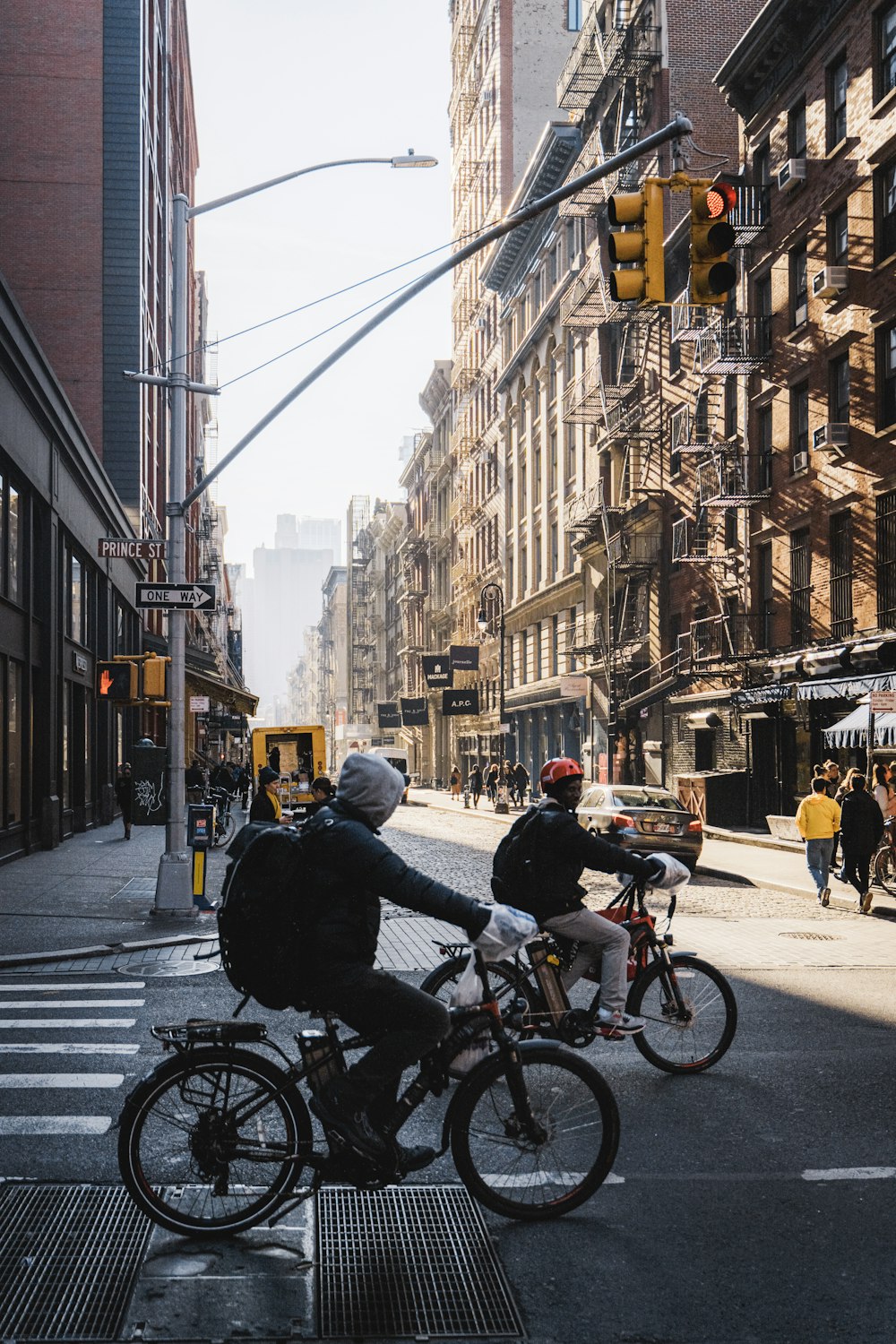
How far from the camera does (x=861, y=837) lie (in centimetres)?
1753

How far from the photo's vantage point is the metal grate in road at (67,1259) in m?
4.52

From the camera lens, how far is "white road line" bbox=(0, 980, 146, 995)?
11070 mm

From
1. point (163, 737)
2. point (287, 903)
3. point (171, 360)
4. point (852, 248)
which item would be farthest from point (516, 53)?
point (287, 903)

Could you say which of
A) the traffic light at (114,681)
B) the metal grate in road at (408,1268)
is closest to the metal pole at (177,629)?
the traffic light at (114,681)

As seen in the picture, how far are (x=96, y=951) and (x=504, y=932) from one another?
8.99 meters

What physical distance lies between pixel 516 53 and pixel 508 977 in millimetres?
68782

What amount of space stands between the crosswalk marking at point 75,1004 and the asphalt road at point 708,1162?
39 mm

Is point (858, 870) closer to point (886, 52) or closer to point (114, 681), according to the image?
point (114, 681)

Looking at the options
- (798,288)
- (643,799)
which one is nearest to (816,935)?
(643,799)

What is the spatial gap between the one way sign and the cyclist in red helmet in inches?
352

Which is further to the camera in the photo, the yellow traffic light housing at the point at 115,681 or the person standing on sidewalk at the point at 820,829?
the yellow traffic light housing at the point at 115,681

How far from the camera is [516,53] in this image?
6794 centimetres

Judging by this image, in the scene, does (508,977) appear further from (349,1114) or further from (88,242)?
(88,242)

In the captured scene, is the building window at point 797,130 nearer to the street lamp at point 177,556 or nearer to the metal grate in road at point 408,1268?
the street lamp at point 177,556
